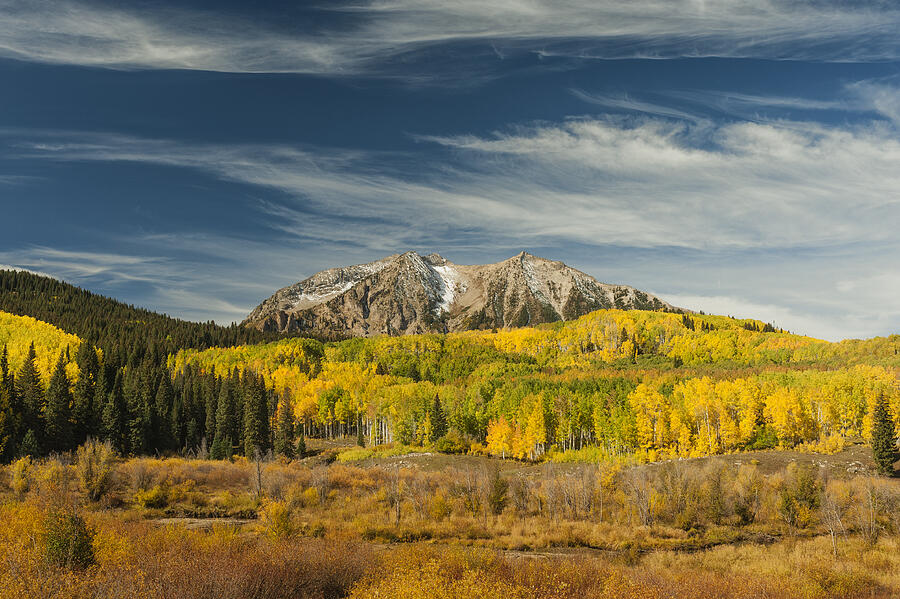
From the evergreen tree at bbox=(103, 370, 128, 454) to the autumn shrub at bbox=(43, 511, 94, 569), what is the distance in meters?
74.2

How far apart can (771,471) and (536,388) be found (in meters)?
62.2

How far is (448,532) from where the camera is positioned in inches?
1564

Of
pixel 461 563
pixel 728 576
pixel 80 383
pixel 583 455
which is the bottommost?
pixel 583 455

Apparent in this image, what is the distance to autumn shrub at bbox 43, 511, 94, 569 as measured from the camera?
51.7 feet

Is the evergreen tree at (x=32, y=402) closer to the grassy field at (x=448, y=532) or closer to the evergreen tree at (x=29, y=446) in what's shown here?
the evergreen tree at (x=29, y=446)

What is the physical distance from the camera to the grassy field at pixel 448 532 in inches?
612

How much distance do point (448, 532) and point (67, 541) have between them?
2904 centimetres

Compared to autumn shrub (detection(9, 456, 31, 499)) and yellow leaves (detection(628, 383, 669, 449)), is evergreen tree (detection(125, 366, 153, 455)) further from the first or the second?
yellow leaves (detection(628, 383, 669, 449))

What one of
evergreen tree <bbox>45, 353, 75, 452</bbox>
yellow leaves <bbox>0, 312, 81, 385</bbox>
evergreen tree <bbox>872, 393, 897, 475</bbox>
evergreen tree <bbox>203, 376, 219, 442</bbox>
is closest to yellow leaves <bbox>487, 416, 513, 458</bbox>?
evergreen tree <bbox>872, 393, 897, 475</bbox>

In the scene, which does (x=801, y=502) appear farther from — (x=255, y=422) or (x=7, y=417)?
(x=7, y=417)

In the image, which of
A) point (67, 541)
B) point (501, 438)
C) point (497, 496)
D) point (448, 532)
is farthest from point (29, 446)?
point (501, 438)

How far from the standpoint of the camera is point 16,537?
1906cm

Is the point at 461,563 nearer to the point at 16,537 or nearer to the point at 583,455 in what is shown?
the point at 16,537

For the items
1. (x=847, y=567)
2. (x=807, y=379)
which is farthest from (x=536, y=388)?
(x=847, y=567)
